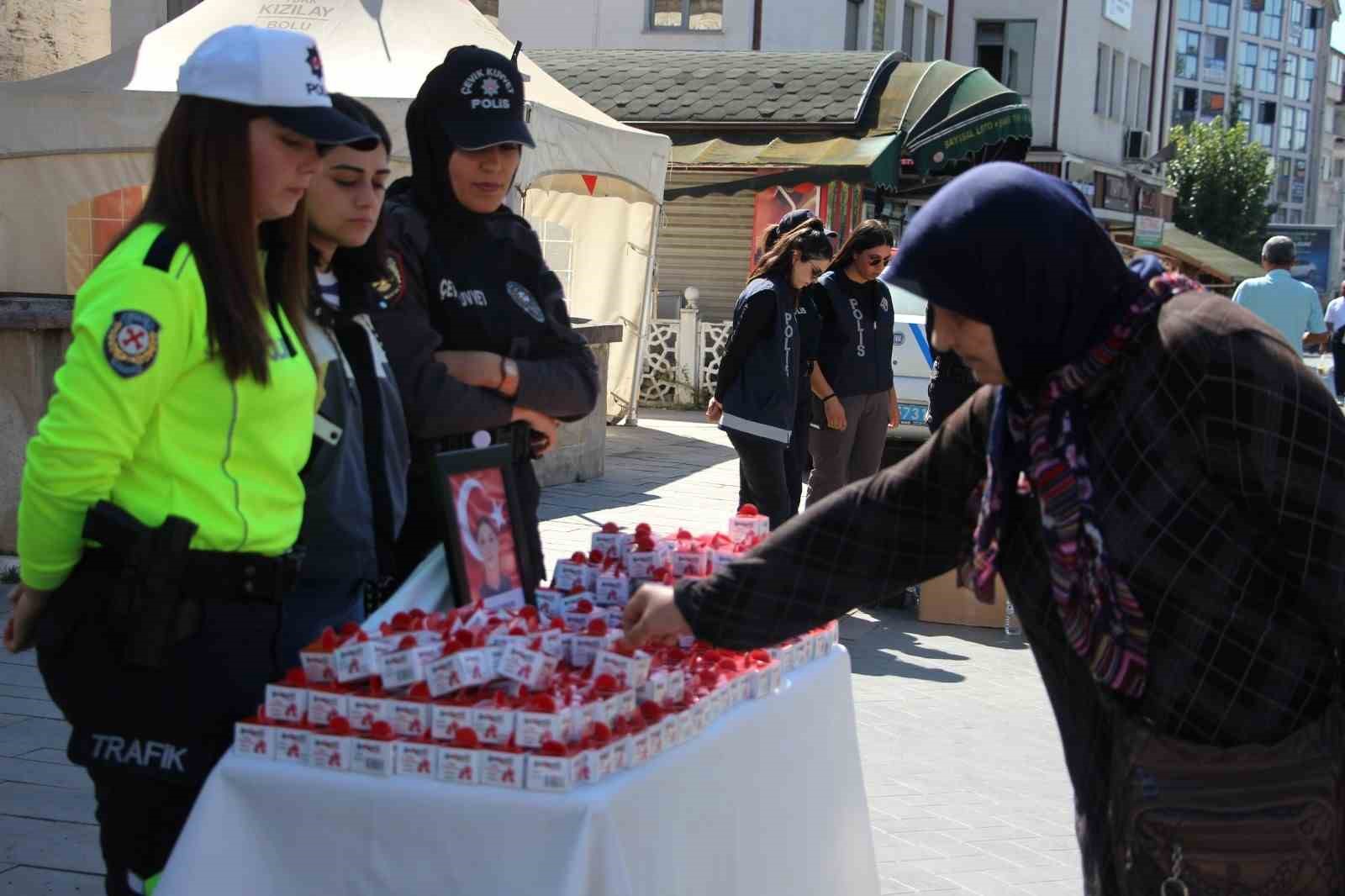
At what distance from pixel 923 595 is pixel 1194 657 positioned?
6.08m

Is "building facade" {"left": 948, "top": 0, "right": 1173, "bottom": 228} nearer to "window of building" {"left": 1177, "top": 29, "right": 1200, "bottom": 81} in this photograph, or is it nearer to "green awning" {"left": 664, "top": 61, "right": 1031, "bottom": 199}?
"green awning" {"left": 664, "top": 61, "right": 1031, "bottom": 199}

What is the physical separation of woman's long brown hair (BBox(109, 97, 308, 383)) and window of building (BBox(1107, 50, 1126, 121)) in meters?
37.3

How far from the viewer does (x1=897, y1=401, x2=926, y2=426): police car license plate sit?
427 inches

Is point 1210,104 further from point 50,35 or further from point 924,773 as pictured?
point 924,773

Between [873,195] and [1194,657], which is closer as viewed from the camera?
[1194,657]

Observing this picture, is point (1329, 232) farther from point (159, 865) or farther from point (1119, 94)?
point (159, 865)

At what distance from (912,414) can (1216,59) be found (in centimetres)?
9947

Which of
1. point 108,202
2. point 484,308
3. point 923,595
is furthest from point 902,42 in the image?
point 484,308

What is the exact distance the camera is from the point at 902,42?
3150 cm

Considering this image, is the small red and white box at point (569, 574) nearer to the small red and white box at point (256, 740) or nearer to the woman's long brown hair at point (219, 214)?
the small red and white box at point (256, 740)

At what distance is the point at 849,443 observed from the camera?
835cm

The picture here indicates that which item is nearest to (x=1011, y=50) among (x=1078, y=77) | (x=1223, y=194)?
(x=1078, y=77)

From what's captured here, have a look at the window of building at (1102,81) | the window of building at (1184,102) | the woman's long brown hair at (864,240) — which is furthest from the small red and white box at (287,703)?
the window of building at (1184,102)

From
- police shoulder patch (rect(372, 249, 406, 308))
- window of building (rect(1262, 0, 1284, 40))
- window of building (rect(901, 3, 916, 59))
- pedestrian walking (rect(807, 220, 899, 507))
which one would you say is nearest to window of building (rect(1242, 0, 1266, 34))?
window of building (rect(1262, 0, 1284, 40))
